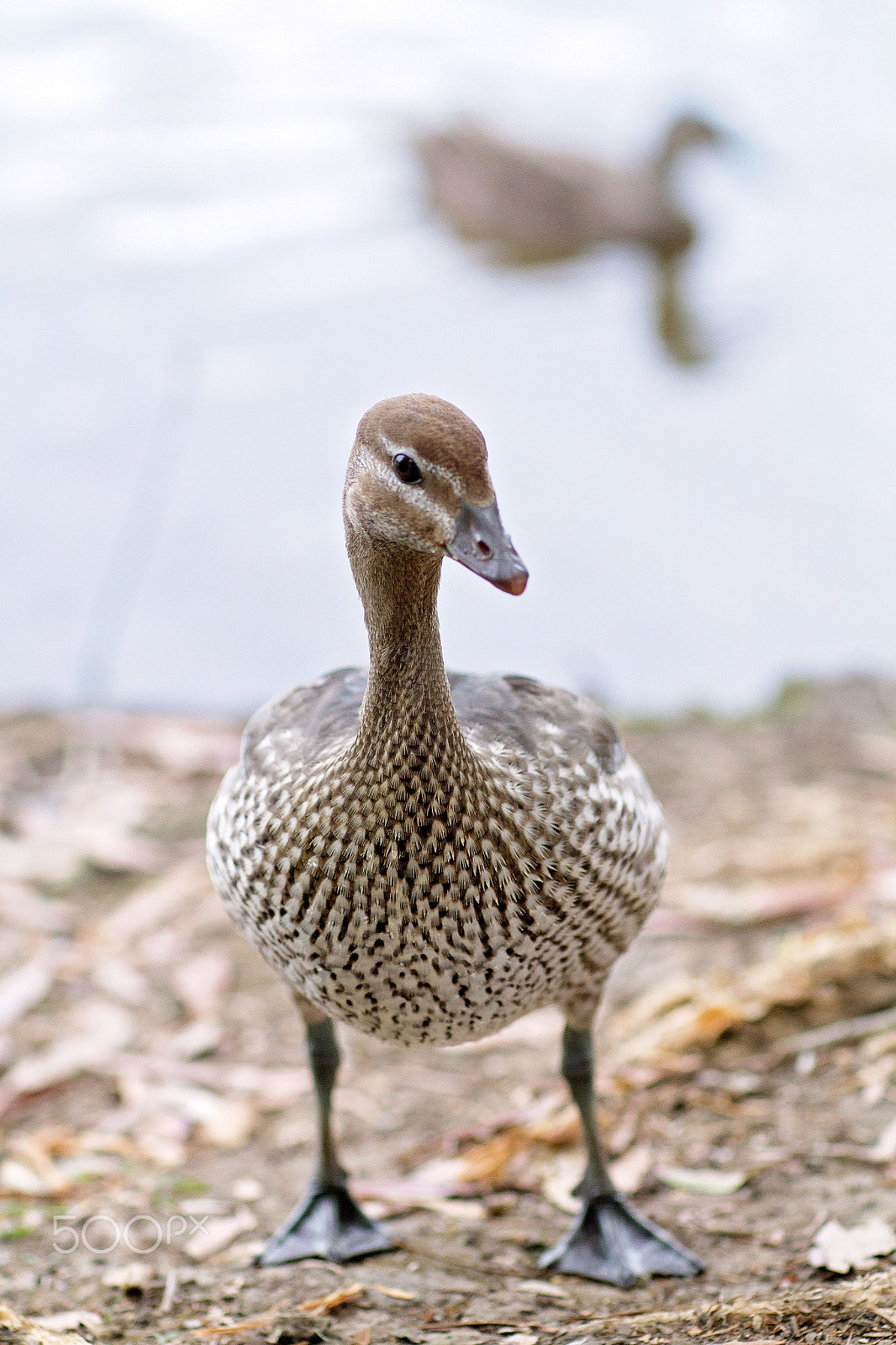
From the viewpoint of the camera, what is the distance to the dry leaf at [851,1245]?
271cm

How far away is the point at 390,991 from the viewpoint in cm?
265

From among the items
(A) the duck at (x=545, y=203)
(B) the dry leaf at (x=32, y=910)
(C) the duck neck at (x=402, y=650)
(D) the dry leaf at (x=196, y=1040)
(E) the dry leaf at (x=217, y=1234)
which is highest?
(A) the duck at (x=545, y=203)

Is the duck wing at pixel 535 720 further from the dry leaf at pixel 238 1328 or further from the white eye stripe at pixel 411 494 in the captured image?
the dry leaf at pixel 238 1328

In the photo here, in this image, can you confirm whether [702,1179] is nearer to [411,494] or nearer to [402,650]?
[402,650]

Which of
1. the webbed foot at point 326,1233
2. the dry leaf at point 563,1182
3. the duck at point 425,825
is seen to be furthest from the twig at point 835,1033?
the webbed foot at point 326,1233

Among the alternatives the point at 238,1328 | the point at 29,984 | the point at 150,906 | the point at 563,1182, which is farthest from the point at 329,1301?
the point at 150,906

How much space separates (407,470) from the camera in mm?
2432

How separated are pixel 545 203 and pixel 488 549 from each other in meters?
10.2

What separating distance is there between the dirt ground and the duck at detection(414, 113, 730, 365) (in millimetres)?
7039

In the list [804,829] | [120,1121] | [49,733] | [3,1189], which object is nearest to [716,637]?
[804,829]

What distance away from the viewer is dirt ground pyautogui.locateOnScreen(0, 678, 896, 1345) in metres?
2.81

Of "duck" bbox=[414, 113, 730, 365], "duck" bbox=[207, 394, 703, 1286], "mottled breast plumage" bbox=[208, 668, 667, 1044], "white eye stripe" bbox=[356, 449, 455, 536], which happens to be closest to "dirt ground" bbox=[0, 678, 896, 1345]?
"duck" bbox=[207, 394, 703, 1286]

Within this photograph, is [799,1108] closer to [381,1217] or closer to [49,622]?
[381,1217]

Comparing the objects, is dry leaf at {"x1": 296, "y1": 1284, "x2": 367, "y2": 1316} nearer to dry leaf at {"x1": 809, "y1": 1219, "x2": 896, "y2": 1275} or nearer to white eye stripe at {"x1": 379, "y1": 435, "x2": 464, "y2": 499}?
dry leaf at {"x1": 809, "y1": 1219, "x2": 896, "y2": 1275}
